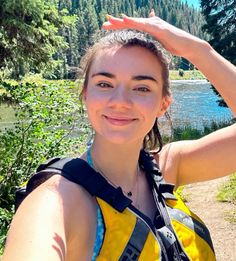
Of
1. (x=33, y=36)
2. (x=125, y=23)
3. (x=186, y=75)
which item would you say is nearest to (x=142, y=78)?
(x=125, y=23)

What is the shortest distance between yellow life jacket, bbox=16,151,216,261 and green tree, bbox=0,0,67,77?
4.99 meters

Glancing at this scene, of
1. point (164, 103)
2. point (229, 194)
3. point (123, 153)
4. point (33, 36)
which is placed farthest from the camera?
point (229, 194)

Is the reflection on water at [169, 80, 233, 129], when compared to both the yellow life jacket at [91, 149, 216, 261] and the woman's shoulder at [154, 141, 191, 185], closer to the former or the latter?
the woman's shoulder at [154, 141, 191, 185]

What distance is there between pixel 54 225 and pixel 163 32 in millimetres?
825

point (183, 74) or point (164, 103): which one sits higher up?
point (164, 103)

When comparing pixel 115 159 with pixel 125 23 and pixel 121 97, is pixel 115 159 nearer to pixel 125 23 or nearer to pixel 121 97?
pixel 121 97

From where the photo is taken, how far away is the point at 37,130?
235 inches

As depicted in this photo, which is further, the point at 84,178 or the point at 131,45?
the point at 131,45

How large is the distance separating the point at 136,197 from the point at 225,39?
770 inches

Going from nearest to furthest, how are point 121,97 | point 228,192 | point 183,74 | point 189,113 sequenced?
Answer: point 121,97
point 228,192
point 189,113
point 183,74

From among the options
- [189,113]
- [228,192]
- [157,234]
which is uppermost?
[157,234]

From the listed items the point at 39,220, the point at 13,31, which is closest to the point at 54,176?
the point at 39,220

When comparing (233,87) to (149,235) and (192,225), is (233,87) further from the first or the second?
(149,235)

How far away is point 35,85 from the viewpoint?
618 cm
